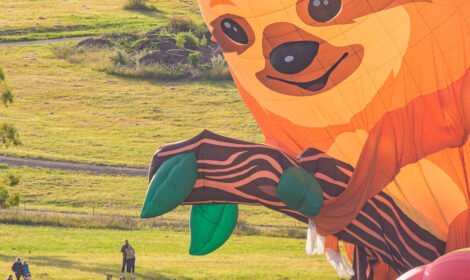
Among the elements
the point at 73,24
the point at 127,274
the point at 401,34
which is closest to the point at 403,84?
the point at 401,34

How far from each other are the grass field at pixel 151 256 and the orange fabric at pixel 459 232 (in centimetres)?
1388

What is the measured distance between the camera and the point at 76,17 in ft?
301

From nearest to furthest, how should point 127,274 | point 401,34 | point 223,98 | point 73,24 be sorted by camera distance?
point 401,34
point 127,274
point 223,98
point 73,24

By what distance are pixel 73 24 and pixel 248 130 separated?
79.2ft

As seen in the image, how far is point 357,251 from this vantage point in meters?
28.1

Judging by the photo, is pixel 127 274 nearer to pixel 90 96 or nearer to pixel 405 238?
pixel 405 238

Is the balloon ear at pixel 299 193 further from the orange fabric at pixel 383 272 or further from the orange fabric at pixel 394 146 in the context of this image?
the orange fabric at pixel 383 272

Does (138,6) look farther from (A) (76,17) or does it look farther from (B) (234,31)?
(B) (234,31)

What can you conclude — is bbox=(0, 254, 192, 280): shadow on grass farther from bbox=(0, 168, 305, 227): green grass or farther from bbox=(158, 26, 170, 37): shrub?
bbox=(158, 26, 170, 37): shrub

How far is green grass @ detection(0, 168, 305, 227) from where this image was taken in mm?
51656

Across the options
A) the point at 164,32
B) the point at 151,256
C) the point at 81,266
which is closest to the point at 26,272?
the point at 81,266

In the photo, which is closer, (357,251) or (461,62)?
(461,62)

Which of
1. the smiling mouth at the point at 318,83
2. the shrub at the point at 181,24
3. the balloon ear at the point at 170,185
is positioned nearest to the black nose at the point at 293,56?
the smiling mouth at the point at 318,83

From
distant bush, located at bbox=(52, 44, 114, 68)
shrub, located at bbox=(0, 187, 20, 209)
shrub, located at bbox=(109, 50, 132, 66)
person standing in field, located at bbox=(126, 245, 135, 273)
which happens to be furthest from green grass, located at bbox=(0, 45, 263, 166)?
person standing in field, located at bbox=(126, 245, 135, 273)
